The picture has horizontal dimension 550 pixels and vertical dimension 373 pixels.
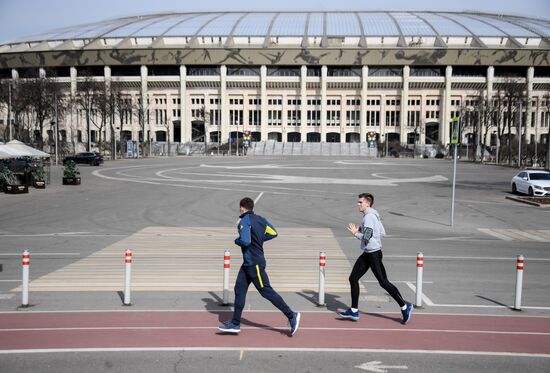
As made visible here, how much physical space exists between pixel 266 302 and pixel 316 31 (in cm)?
12132

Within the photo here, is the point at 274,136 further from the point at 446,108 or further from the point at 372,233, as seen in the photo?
the point at 372,233

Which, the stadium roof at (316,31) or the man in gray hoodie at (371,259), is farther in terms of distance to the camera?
the stadium roof at (316,31)

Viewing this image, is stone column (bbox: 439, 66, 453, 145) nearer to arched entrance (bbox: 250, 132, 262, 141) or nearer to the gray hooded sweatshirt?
arched entrance (bbox: 250, 132, 262, 141)

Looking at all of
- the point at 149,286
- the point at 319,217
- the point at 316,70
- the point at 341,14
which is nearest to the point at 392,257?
the point at 149,286

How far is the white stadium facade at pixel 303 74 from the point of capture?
119 metres

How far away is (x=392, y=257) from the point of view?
15.3m

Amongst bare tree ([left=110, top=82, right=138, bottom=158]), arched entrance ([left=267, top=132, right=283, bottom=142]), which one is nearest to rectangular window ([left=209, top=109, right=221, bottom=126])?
arched entrance ([left=267, top=132, right=283, bottom=142])

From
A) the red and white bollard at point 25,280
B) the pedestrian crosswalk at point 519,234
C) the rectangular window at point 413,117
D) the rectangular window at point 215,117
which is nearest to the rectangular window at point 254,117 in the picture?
the rectangular window at point 215,117

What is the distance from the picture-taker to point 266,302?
418 inches

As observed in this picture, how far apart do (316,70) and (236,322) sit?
392 feet

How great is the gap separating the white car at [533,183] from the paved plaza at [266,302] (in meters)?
7.78

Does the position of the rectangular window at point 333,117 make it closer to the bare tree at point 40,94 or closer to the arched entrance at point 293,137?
the arched entrance at point 293,137

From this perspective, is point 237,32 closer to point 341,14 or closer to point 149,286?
point 341,14

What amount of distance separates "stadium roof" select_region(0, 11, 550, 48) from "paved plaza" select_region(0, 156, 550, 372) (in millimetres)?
102806
